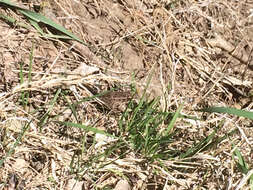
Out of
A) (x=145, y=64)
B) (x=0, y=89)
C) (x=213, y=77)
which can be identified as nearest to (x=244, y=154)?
(x=213, y=77)

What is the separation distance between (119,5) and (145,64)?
41 cm

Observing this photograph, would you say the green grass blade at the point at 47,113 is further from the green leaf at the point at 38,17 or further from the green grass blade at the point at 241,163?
the green grass blade at the point at 241,163

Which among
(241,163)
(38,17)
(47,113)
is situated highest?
(38,17)

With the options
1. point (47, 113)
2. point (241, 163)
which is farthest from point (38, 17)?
point (241, 163)

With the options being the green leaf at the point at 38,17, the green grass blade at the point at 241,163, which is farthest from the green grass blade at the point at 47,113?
the green grass blade at the point at 241,163

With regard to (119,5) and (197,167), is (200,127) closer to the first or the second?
(197,167)

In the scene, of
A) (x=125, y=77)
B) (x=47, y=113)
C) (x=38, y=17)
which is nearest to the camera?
(x=47, y=113)

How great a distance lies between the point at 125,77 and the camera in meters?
2.34

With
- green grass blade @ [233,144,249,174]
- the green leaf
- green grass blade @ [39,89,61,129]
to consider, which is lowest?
green grass blade @ [233,144,249,174]

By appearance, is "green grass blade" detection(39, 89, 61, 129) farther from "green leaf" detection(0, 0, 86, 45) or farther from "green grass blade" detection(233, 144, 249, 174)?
"green grass blade" detection(233, 144, 249, 174)

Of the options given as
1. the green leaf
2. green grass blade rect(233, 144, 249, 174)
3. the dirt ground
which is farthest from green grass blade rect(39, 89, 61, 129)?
green grass blade rect(233, 144, 249, 174)

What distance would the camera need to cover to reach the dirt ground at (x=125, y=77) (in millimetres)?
1978

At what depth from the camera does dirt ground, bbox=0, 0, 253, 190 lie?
6.49ft

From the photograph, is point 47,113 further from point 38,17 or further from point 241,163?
point 241,163
